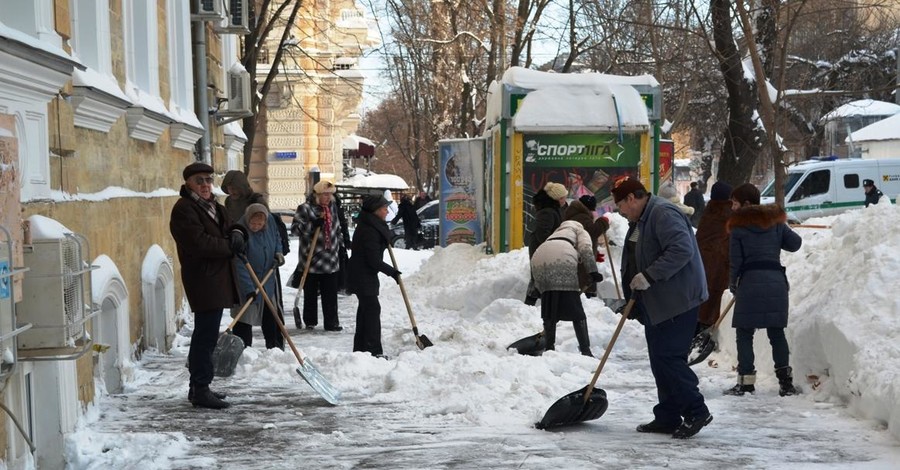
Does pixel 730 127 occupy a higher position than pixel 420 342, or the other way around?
pixel 730 127

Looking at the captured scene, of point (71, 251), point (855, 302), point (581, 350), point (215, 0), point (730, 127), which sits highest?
point (215, 0)

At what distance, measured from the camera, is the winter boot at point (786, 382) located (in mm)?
7547

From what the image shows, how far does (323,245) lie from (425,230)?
60.8ft

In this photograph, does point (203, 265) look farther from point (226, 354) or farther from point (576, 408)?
point (576, 408)

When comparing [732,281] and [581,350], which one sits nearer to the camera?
[732,281]

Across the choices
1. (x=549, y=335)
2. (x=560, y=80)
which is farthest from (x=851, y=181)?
(x=549, y=335)

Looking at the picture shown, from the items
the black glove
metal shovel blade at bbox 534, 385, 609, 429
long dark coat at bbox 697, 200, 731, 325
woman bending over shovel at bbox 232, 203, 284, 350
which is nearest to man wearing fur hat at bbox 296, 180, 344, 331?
woman bending over shovel at bbox 232, 203, 284, 350

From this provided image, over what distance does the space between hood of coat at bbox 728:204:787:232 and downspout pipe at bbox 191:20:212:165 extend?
8.15 m

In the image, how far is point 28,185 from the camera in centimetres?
573

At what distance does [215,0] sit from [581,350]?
24.4 ft

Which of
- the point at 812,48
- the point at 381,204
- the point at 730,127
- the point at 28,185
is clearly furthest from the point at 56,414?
A: the point at 812,48

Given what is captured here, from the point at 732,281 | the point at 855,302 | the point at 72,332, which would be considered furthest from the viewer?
the point at 732,281

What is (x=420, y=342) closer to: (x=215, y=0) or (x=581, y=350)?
(x=581, y=350)

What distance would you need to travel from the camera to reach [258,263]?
9.64m
